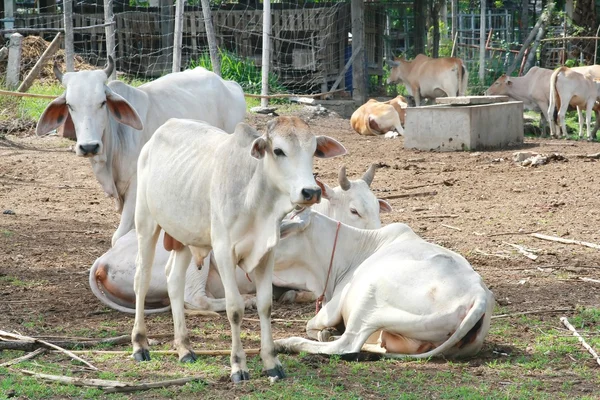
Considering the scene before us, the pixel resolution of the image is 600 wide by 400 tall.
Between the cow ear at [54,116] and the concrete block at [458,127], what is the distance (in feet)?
27.2

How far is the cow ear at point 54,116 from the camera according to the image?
7.06 m

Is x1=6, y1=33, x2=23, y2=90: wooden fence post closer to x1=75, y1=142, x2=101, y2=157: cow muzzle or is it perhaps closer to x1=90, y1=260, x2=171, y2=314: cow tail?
x1=75, y1=142, x2=101, y2=157: cow muzzle

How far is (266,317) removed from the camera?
4.75 metres

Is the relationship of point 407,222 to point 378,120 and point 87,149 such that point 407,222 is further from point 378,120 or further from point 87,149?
point 378,120

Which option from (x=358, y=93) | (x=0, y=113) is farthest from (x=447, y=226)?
(x=358, y=93)

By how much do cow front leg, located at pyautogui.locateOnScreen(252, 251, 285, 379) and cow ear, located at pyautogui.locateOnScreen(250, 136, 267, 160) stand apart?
19.6 inches

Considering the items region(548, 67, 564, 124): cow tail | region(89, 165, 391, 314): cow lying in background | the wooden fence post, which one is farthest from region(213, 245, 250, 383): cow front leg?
region(548, 67, 564, 124): cow tail

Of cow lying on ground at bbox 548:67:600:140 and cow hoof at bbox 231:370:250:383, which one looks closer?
cow hoof at bbox 231:370:250:383

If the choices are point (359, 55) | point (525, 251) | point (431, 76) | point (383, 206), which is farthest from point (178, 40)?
point (383, 206)

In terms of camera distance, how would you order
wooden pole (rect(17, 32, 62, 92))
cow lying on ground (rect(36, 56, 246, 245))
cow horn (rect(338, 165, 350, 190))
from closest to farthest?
cow horn (rect(338, 165, 350, 190)) < cow lying on ground (rect(36, 56, 246, 245)) < wooden pole (rect(17, 32, 62, 92))

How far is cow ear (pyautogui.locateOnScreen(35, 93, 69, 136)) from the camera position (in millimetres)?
7055

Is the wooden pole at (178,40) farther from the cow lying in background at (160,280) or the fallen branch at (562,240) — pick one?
the cow lying in background at (160,280)

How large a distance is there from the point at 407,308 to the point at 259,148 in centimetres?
122

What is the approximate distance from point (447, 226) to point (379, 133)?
852cm
